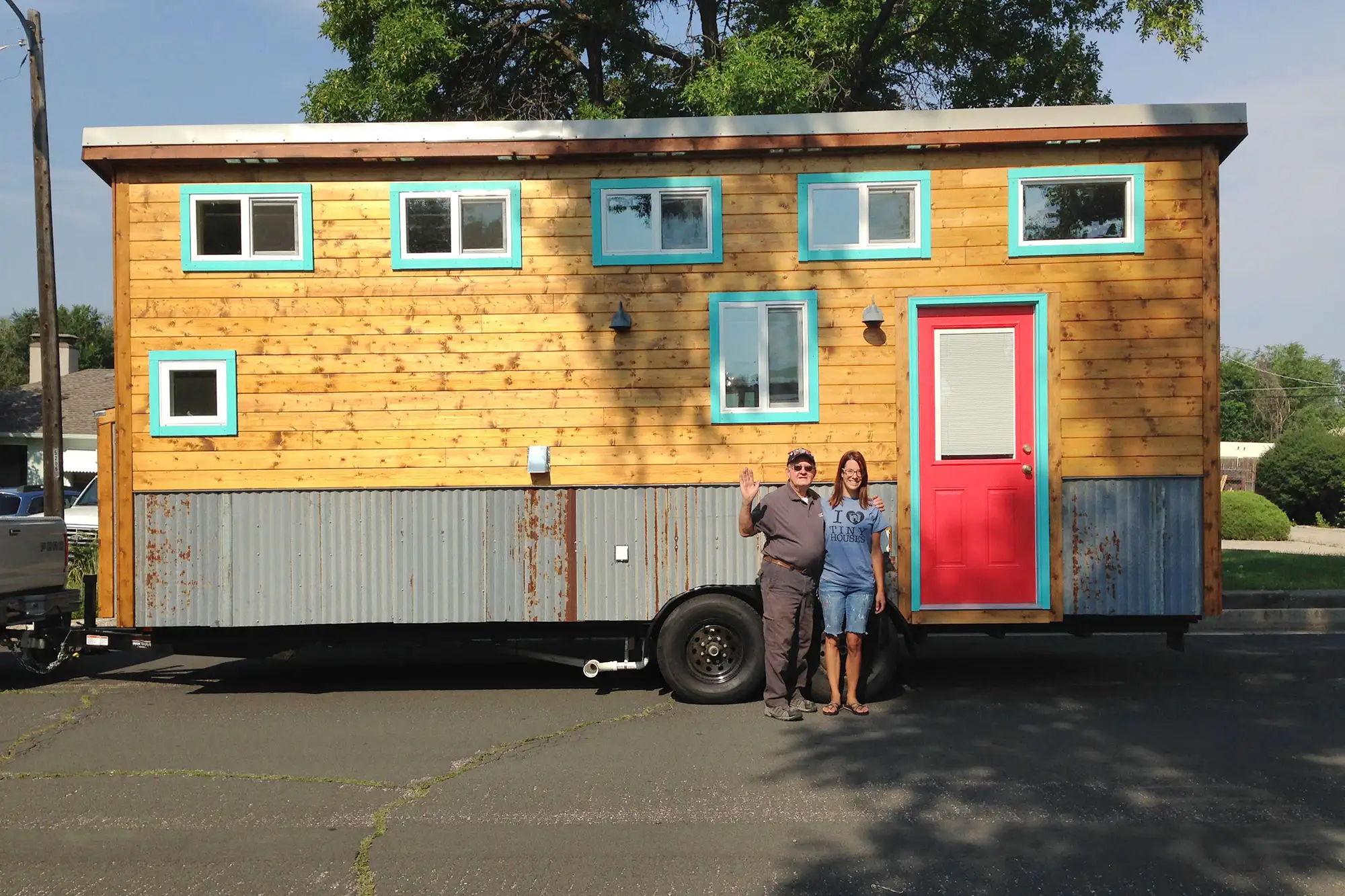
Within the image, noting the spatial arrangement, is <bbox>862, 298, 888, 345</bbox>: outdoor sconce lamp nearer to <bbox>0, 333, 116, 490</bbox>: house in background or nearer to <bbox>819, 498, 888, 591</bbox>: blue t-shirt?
<bbox>819, 498, 888, 591</bbox>: blue t-shirt

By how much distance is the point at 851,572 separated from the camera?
789 centimetres

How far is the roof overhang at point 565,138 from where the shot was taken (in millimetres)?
8461

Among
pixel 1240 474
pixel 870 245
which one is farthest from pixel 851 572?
pixel 1240 474

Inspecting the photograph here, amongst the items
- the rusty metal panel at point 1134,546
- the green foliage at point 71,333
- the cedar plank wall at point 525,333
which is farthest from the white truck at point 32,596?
the green foliage at point 71,333

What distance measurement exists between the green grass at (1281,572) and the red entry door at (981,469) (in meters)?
5.67

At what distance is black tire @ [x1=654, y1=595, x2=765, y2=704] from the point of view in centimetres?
833

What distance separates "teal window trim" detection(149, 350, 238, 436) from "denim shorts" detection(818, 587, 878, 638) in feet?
14.3

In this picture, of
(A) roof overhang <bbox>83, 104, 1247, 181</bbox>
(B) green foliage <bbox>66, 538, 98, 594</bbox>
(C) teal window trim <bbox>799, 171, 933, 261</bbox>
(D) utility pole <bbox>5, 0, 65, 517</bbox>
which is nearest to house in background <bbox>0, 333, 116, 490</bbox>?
Answer: (B) green foliage <bbox>66, 538, 98, 594</bbox>

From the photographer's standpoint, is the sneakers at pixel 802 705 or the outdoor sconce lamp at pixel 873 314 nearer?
the sneakers at pixel 802 705

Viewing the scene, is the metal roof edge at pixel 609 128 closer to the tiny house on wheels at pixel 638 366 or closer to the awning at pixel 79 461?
the tiny house on wheels at pixel 638 366

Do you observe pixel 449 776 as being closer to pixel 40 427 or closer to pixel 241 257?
pixel 241 257

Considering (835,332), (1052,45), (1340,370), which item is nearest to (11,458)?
(1052,45)

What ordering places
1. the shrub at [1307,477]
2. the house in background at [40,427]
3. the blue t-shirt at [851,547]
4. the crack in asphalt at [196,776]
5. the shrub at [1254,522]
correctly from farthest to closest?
1. the house in background at [40,427]
2. the shrub at [1307,477]
3. the shrub at [1254,522]
4. the blue t-shirt at [851,547]
5. the crack in asphalt at [196,776]

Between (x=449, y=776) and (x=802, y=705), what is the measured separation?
2460mm
